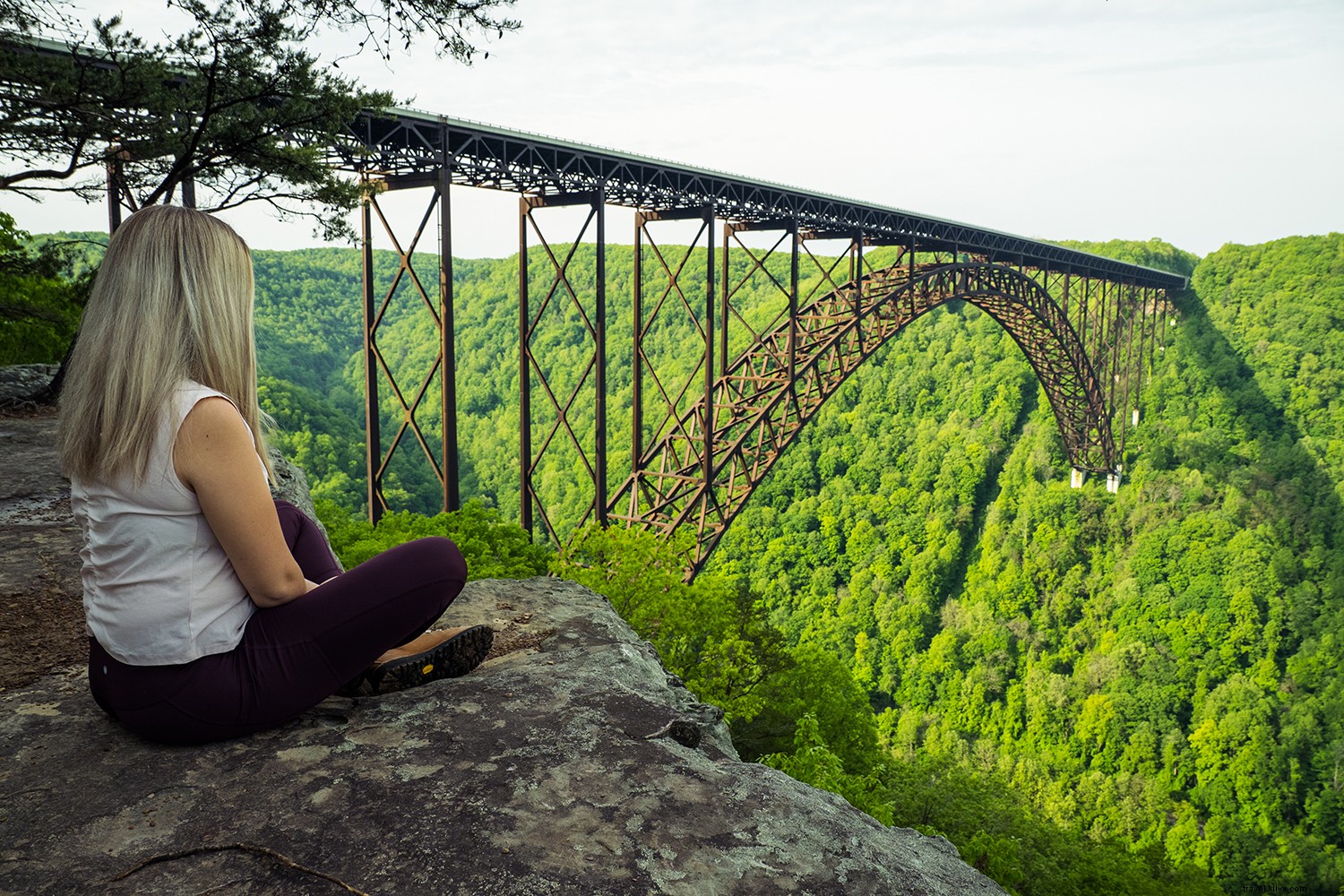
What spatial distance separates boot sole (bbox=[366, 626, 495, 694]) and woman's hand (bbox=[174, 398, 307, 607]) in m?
0.50

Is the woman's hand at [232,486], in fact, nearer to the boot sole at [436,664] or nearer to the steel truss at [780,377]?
the boot sole at [436,664]

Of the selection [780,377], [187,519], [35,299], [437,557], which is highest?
[35,299]

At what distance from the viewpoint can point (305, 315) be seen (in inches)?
1714

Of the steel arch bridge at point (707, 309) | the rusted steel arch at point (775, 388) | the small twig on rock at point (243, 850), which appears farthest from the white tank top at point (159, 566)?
the rusted steel arch at point (775, 388)

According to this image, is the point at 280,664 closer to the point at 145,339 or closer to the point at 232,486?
the point at 232,486

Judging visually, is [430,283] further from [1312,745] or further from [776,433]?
[1312,745]

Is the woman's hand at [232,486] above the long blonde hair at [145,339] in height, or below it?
below

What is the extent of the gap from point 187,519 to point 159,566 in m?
0.12

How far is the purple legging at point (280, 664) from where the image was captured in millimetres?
1715

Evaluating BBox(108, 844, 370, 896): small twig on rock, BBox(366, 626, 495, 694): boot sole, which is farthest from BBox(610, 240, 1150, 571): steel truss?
BBox(108, 844, 370, 896): small twig on rock

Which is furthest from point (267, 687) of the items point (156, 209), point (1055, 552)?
point (1055, 552)

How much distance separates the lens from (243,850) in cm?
143

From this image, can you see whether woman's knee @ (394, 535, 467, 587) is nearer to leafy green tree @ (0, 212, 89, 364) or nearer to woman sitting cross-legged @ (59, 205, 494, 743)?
woman sitting cross-legged @ (59, 205, 494, 743)

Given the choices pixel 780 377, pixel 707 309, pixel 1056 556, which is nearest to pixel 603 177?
pixel 707 309
